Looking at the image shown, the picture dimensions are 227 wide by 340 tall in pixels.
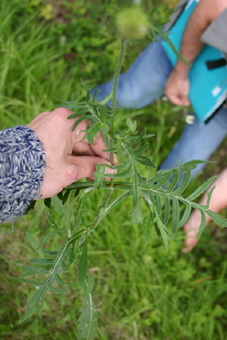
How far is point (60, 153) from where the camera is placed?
3.48 feet

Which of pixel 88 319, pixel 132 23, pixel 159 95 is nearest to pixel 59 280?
pixel 88 319

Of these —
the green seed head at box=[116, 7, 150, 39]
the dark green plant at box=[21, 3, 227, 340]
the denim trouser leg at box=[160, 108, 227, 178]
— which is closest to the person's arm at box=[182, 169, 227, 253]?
the denim trouser leg at box=[160, 108, 227, 178]

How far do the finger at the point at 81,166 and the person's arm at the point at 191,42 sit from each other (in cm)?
88

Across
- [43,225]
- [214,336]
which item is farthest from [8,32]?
[214,336]

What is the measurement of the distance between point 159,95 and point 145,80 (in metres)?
0.18

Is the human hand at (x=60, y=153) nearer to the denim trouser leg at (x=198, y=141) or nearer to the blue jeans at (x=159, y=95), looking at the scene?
the blue jeans at (x=159, y=95)

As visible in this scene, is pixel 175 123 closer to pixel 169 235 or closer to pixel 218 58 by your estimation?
pixel 218 58

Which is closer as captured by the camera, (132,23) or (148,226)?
(132,23)

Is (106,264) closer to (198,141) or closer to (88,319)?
(88,319)

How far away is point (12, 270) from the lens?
5.87 ft

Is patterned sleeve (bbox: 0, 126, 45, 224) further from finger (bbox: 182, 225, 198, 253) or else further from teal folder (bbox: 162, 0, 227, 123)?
finger (bbox: 182, 225, 198, 253)

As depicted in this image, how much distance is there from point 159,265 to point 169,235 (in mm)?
1115

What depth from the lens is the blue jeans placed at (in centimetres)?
208

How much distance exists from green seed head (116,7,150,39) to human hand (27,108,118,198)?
0.41 meters
